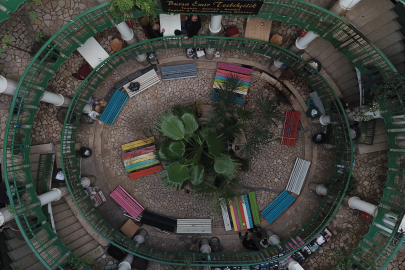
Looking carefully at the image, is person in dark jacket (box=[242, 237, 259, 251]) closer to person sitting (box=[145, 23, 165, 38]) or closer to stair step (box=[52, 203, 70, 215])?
stair step (box=[52, 203, 70, 215])

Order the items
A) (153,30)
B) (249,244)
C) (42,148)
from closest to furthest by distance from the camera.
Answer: (153,30) < (42,148) < (249,244)

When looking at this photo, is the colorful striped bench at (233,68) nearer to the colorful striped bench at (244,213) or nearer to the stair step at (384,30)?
the stair step at (384,30)

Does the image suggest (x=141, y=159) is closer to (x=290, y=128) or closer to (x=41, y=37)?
(x=41, y=37)

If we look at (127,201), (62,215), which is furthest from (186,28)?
(62,215)

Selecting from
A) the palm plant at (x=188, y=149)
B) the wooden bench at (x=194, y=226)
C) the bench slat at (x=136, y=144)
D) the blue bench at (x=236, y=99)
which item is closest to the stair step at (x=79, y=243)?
the wooden bench at (x=194, y=226)

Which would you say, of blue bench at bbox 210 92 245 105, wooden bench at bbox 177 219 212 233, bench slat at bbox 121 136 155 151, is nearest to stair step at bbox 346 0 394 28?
blue bench at bbox 210 92 245 105
